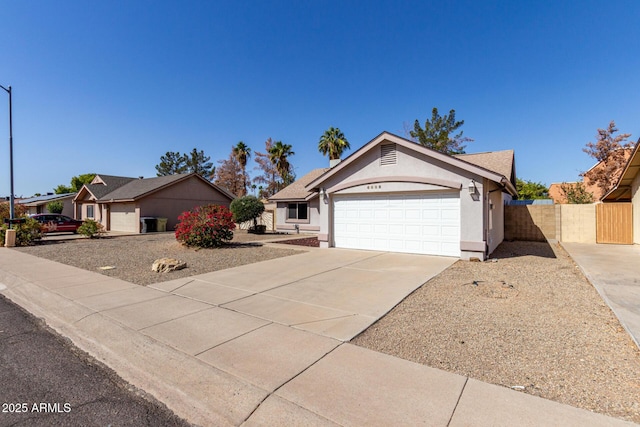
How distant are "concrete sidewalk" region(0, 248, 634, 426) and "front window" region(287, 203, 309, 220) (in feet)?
47.6

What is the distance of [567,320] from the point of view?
497 centimetres

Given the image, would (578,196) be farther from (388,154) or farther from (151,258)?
(151,258)

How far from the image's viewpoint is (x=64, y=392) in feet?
10.8

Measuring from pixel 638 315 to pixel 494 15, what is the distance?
14685 millimetres

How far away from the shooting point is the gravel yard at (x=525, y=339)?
3.17m

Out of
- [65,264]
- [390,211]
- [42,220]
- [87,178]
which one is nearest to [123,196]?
[42,220]

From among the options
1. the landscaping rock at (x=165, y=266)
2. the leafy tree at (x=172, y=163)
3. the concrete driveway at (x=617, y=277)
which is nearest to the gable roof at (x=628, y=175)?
the concrete driveway at (x=617, y=277)

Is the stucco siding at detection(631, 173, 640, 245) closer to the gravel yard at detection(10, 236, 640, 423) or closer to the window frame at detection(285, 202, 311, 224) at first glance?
the gravel yard at detection(10, 236, 640, 423)

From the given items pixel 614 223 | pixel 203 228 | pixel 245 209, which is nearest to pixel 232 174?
pixel 245 209

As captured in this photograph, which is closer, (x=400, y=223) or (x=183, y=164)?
(x=400, y=223)

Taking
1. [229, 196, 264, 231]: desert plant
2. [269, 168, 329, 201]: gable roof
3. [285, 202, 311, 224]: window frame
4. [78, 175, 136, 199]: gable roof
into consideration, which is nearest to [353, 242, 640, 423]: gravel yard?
[269, 168, 329, 201]: gable roof

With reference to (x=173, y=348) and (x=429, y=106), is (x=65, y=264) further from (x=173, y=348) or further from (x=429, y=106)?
(x=429, y=106)

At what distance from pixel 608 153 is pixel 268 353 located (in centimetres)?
3247

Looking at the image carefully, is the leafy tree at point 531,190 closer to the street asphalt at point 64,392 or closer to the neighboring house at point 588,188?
the neighboring house at point 588,188
